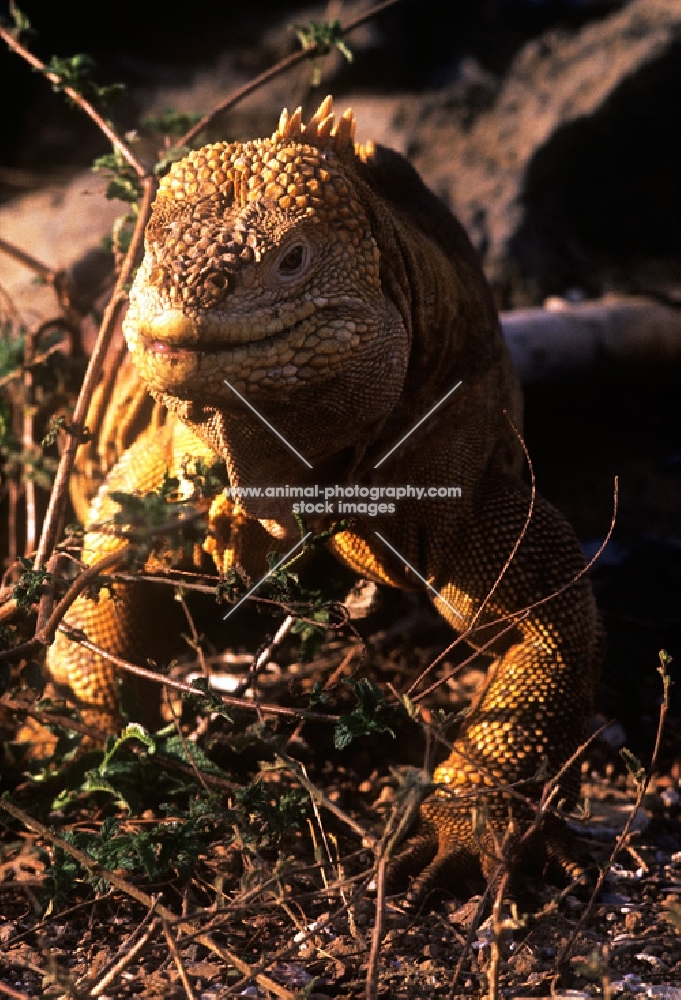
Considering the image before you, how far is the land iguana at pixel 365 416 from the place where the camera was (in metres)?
2.90

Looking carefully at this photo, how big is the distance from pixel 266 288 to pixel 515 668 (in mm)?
1478

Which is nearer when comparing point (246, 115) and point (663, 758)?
point (663, 758)

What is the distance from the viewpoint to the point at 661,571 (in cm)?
537

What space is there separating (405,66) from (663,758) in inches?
274

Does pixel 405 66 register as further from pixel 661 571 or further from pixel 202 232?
pixel 202 232

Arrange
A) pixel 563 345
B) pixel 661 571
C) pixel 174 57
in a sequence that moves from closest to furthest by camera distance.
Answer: pixel 661 571 < pixel 563 345 < pixel 174 57

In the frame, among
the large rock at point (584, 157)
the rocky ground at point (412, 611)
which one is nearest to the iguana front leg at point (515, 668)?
the rocky ground at point (412, 611)

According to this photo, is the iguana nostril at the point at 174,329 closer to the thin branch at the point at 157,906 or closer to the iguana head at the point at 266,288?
the iguana head at the point at 266,288

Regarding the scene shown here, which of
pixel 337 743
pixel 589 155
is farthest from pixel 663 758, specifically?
pixel 589 155

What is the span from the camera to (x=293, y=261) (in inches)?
117

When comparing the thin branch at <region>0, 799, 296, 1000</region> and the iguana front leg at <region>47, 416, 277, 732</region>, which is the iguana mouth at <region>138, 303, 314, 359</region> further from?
the thin branch at <region>0, 799, 296, 1000</region>

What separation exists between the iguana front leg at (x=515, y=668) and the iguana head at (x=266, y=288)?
0.77 meters

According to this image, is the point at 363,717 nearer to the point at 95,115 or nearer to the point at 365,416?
the point at 365,416

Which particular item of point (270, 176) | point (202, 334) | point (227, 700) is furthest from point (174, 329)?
point (227, 700)
